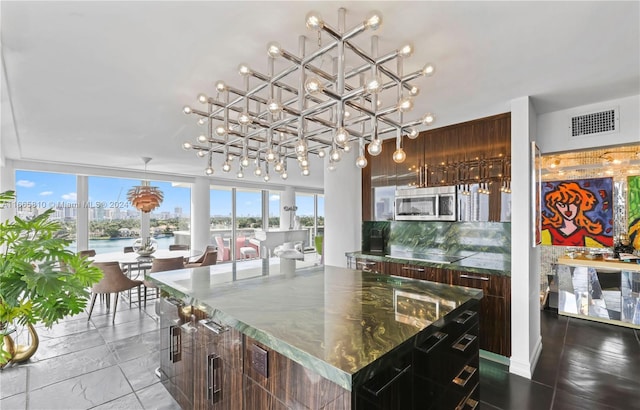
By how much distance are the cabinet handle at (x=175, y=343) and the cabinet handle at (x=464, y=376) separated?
1.72 meters

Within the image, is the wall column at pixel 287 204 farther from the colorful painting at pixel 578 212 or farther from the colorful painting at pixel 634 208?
the colorful painting at pixel 634 208

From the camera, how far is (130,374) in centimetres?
268

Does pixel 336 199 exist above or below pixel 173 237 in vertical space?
above

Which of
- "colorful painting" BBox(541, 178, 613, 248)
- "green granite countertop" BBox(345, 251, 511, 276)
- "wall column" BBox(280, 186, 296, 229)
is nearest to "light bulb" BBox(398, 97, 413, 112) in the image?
"green granite countertop" BBox(345, 251, 511, 276)

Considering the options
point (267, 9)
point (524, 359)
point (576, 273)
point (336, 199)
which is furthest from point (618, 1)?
point (576, 273)

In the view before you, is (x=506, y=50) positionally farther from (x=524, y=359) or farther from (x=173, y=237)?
(x=173, y=237)

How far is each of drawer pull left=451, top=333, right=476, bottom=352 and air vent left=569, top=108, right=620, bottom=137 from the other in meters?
2.47

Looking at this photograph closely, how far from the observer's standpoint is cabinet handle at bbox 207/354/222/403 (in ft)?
5.26

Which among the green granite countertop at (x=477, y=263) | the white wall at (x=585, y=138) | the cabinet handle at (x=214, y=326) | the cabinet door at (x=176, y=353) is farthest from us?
the green granite countertop at (x=477, y=263)

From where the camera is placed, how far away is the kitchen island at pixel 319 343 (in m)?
1.05

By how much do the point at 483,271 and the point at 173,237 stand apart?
6939 millimetres

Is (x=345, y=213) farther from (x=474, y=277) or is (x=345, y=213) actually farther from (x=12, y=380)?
(x=12, y=380)

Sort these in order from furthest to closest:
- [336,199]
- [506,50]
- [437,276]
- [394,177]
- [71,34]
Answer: [336,199]
[394,177]
[437,276]
[506,50]
[71,34]

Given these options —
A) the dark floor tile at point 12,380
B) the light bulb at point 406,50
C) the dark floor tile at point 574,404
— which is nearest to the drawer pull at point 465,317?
the dark floor tile at point 574,404
